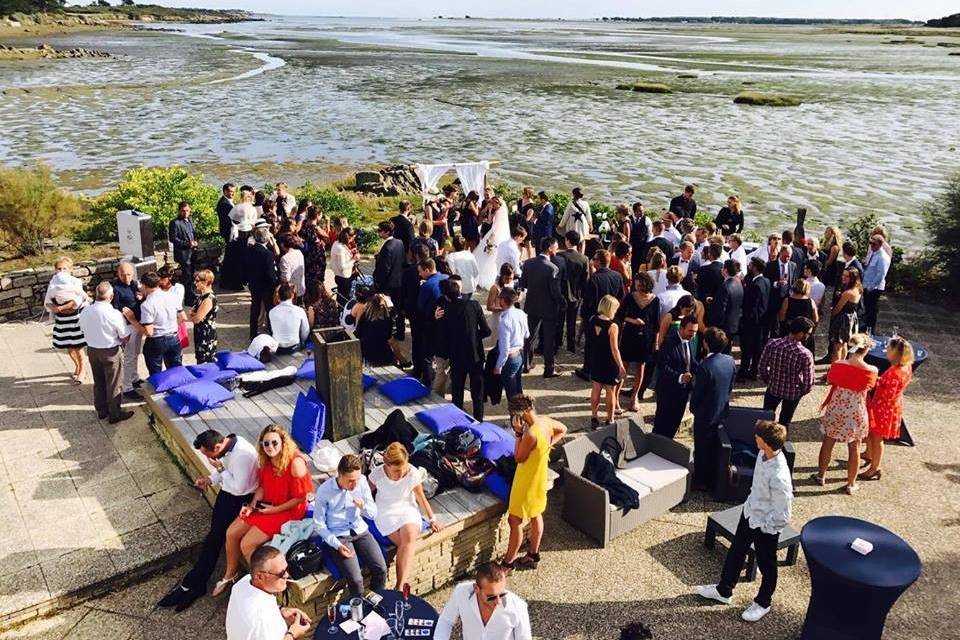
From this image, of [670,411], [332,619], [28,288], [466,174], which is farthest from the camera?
[466,174]

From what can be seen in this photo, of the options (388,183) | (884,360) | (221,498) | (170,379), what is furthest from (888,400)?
(388,183)

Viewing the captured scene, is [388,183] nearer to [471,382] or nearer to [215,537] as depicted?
[471,382]

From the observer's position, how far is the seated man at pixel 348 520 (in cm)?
531

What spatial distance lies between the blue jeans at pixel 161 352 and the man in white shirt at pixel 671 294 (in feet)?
19.2

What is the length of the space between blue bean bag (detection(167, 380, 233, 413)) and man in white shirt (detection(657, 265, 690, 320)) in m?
5.15

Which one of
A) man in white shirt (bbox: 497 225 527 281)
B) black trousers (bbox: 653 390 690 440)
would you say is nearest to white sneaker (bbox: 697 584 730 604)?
black trousers (bbox: 653 390 690 440)

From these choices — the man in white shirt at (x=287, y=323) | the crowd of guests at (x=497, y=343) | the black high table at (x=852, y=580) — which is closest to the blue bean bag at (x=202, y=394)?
the crowd of guests at (x=497, y=343)

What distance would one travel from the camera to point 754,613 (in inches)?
225

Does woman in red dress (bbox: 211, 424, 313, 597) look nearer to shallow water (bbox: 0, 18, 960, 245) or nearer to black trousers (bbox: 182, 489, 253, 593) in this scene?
black trousers (bbox: 182, 489, 253, 593)

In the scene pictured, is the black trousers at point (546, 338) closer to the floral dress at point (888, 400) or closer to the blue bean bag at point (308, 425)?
the blue bean bag at point (308, 425)

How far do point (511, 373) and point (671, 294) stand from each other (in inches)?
87.2

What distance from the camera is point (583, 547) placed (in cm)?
657

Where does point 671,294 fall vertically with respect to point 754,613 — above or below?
above

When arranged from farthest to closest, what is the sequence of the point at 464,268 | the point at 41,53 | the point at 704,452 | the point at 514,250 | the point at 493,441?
the point at 41,53, the point at 514,250, the point at 464,268, the point at 704,452, the point at 493,441
